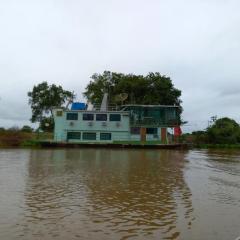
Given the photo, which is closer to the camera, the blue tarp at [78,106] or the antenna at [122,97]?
the blue tarp at [78,106]

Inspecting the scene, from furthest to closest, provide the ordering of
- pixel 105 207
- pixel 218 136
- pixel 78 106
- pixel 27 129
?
pixel 27 129, pixel 218 136, pixel 78 106, pixel 105 207

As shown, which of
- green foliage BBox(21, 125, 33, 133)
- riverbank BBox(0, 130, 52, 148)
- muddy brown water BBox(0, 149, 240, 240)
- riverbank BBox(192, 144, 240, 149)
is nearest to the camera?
muddy brown water BBox(0, 149, 240, 240)

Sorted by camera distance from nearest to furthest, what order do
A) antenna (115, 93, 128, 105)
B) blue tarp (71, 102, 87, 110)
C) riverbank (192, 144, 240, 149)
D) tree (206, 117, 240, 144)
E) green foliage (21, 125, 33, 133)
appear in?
blue tarp (71, 102, 87, 110) < antenna (115, 93, 128, 105) < riverbank (192, 144, 240, 149) < tree (206, 117, 240, 144) < green foliage (21, 125, 33, 133)

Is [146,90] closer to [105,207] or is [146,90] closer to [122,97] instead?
[122,97]

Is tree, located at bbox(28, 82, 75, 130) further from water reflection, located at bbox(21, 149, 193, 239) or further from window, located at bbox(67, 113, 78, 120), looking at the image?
water reflection, located at bbox(21, 149, 193, 239)

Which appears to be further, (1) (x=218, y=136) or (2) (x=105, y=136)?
(1) (x=218, y=136)

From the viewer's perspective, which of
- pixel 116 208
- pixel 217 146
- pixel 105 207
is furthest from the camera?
pixel 217 146

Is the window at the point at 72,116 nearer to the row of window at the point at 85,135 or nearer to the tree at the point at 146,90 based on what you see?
the row of window at the point at 85,135

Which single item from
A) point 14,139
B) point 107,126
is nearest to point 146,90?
point 107,126

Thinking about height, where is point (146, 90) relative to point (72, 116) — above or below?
above

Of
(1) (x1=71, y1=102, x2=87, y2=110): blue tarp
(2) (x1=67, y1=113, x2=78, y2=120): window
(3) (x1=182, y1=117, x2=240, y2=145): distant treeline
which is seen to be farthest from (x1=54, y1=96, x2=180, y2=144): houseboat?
(3) (x1=182, y1=117, x2=240, y2=145): distant treeline

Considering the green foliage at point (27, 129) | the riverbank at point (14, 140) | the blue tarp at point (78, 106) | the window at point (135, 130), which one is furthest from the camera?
the green foliage at point (27, 129)

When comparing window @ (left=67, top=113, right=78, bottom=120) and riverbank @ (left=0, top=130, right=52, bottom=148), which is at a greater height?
window @ (left=67, top=113, right=78, bottom=120)

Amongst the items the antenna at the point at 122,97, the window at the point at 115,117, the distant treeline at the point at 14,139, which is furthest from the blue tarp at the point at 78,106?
the distant treeline at the point at 14,139
